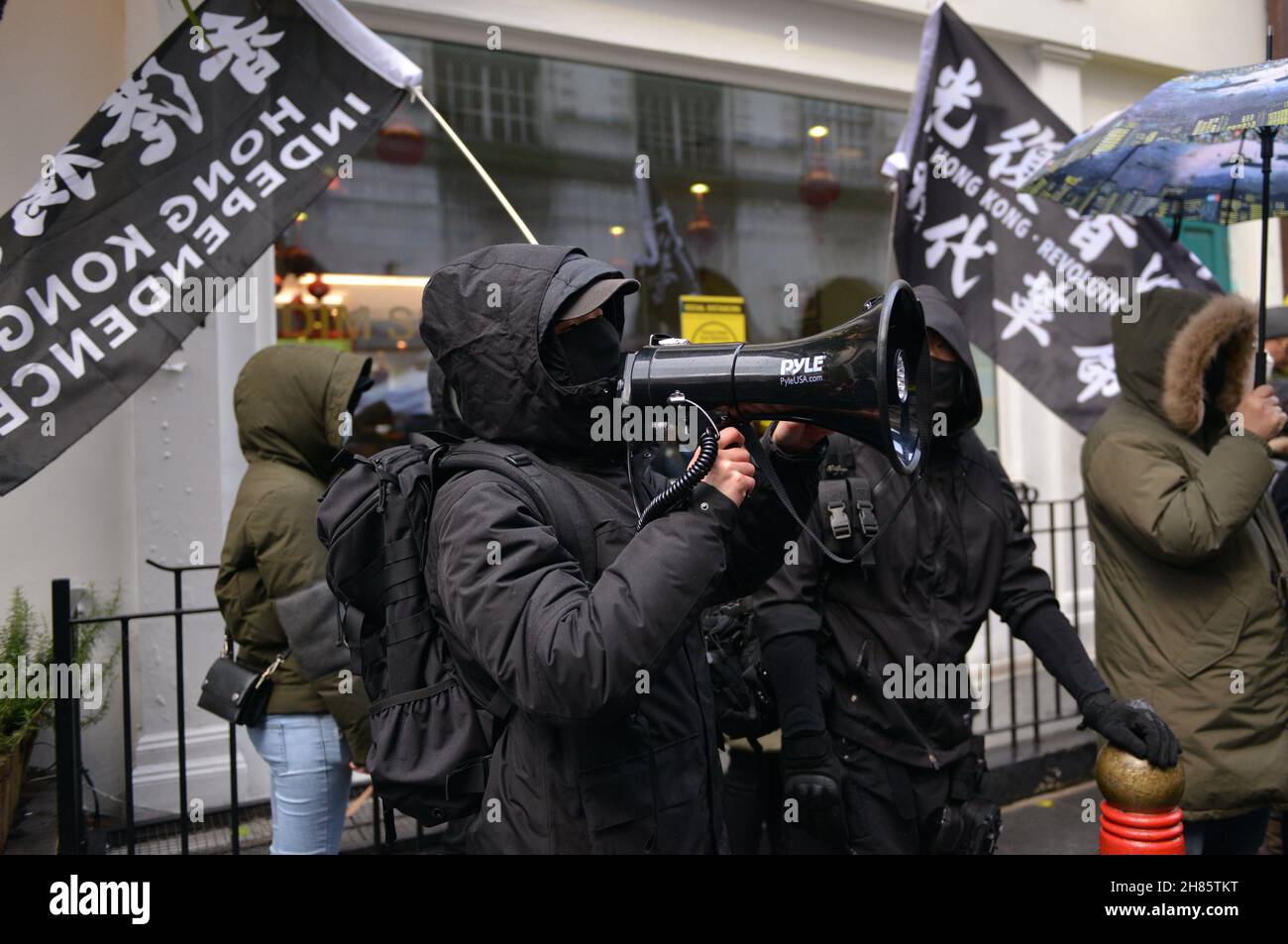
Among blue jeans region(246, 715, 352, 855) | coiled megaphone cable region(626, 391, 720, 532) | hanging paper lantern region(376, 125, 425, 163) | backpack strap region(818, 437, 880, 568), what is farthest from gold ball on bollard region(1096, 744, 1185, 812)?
hanging paper lantern region(376, 125, 425, 163)

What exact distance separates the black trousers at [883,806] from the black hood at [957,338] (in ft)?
3.10

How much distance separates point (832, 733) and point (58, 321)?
253 cm

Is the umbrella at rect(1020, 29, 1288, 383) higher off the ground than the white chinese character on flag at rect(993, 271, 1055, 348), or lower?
higher

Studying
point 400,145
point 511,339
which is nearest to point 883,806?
point 511,339

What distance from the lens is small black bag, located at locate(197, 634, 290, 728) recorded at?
3.13 m

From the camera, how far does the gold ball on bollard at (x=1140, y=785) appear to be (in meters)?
2.43

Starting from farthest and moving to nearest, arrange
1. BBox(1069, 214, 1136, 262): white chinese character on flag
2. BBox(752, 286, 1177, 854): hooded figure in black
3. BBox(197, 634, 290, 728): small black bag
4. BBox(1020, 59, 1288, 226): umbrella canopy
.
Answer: BBox(1069, 214, 1136, 262): white chinese character on flag < BBox(197, 634, 290, 728): small black bag < BBox(1020, 59, 1288, 226): umbrella canopy < BBox(752, 286, 1177, 854): hooded figure in black

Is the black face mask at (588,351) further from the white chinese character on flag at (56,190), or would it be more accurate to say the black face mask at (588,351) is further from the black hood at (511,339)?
the white chinese character on flag at (56,190)

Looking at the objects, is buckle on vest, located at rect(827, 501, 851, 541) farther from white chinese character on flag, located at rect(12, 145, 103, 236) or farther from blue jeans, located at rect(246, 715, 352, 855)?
white chinese character on flag, located at rect(12, 145, 103, 236)

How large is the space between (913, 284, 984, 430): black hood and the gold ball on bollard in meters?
0.95

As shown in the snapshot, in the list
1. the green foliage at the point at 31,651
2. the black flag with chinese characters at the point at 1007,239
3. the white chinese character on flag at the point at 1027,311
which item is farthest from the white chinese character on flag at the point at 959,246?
the green foliage at the point at 31,651
